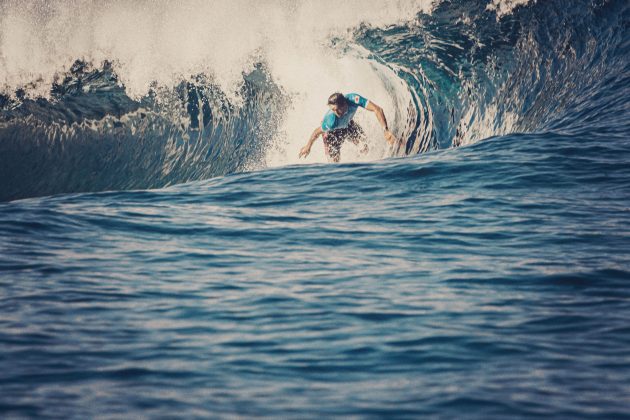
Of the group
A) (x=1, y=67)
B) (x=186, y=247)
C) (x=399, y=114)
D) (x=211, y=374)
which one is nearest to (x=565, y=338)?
(x=211, y=374)

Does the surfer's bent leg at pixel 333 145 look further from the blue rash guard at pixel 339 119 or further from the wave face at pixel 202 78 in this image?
the wave face at pixel 202 78

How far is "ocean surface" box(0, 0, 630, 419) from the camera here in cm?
315

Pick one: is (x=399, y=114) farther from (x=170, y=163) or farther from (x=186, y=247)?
(x=186, y=247)

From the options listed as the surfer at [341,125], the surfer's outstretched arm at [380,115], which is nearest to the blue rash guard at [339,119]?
the surfer at [341,125]

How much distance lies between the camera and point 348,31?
12.9m

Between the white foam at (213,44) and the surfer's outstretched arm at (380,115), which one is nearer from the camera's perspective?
the surfer's outstretched arm at (380,115)

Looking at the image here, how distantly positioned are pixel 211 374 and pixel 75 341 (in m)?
0.83

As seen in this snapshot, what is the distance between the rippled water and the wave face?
503 centimetres

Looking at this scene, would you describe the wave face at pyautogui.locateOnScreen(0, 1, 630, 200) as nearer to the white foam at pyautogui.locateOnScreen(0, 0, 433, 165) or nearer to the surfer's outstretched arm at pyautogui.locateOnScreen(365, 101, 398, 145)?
the white foam at pyautogui.locateOnScreen(0, 0, 433, 165)

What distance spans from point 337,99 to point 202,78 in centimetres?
331

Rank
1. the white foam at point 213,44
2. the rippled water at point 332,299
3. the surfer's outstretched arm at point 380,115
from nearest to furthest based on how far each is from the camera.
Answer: the rippled water at point 332,299 < the surfer's outstretched arm at point 380,115 < the white foam at point 213,44

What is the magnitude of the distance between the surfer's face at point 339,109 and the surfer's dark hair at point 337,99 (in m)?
0.05

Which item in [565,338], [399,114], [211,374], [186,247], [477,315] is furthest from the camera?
[399,114]

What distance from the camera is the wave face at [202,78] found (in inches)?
487
